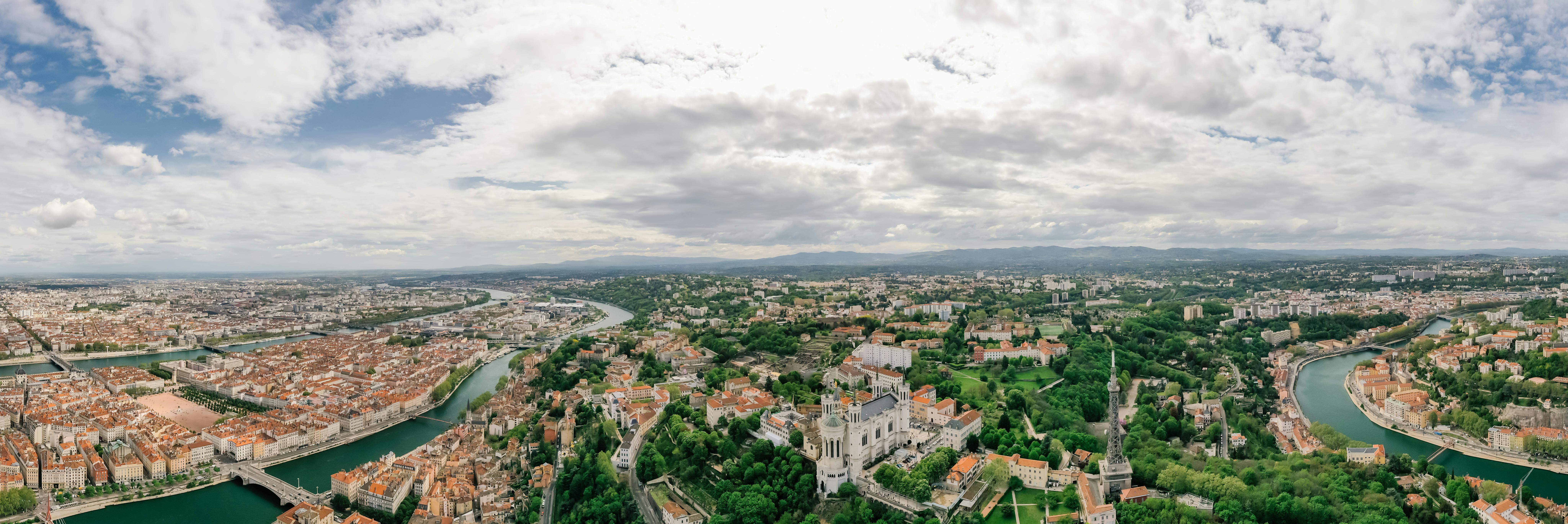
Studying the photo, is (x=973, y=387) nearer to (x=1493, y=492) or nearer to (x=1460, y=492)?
(x=1460, y=492)

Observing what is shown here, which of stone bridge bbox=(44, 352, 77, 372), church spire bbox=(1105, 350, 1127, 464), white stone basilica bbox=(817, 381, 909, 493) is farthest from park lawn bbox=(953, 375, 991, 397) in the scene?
stone bridge bbox=(44, 352, 77, 372)

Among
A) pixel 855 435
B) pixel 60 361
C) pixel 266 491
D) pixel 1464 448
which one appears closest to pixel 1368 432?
pixel 1464 448

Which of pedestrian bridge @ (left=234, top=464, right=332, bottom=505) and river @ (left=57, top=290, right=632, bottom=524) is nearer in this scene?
river @ (left=57, top=290, right=632, bottom=524)

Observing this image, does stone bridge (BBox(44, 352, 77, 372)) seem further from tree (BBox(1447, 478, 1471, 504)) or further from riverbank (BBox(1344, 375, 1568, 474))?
riverbank (BBox(1344, 375, 1568, 474))

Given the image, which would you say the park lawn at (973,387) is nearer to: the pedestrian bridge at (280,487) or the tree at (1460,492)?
the tree at (1460,492)

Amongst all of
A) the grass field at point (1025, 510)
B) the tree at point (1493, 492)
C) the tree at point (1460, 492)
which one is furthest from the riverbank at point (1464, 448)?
the grass field at point (1025, 510)

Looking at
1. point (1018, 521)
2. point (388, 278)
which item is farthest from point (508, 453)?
point (388, 278)

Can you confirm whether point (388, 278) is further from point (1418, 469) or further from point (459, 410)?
point (1418, 469)
